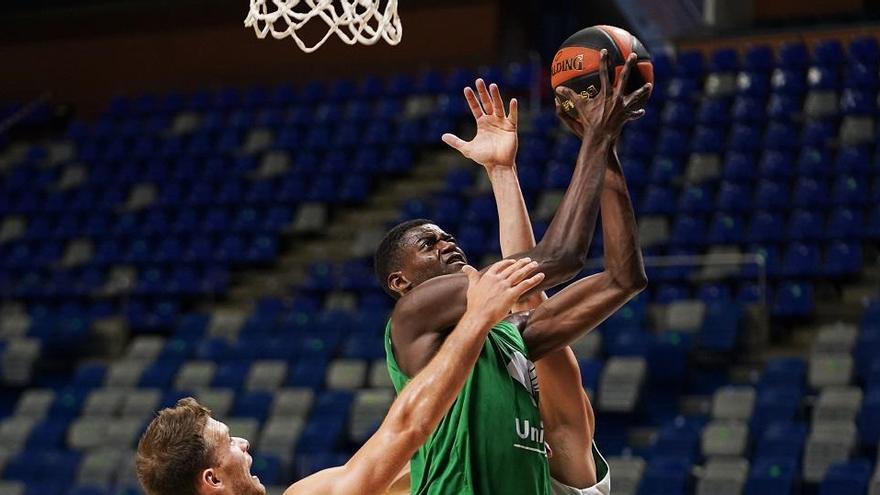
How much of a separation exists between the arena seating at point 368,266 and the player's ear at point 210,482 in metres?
5.85

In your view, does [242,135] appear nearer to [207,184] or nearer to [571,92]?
[207,184]

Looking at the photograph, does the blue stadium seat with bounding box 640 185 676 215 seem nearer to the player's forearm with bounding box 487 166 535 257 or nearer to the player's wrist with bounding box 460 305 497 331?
the player's forearm with bounding box 487 166 535 257

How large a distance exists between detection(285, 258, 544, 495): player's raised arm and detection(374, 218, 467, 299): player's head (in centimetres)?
72

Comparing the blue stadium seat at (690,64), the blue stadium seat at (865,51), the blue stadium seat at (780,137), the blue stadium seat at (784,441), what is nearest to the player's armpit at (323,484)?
the blue stadium seat at (784,441)

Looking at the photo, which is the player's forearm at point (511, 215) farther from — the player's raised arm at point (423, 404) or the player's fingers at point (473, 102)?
the player's raised arm at point (423, 404)

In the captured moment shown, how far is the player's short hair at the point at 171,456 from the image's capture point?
2.84 m

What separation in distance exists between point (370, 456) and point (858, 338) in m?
7.63

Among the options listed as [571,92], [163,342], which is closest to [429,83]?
[163,342]

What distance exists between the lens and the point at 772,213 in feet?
36.9

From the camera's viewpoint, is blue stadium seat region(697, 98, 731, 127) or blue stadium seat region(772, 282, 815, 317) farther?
blue stadium seat region(697, 98, 731, 127)

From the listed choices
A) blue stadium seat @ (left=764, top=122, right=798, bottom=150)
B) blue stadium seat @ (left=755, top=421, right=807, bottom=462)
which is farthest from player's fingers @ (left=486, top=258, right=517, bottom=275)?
blue stadium seat @ (left=764, top=122, right=798, bottom=150)

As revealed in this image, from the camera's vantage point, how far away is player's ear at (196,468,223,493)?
2.87 m

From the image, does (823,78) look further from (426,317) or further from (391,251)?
(426,317)

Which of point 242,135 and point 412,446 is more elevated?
point 412,446
